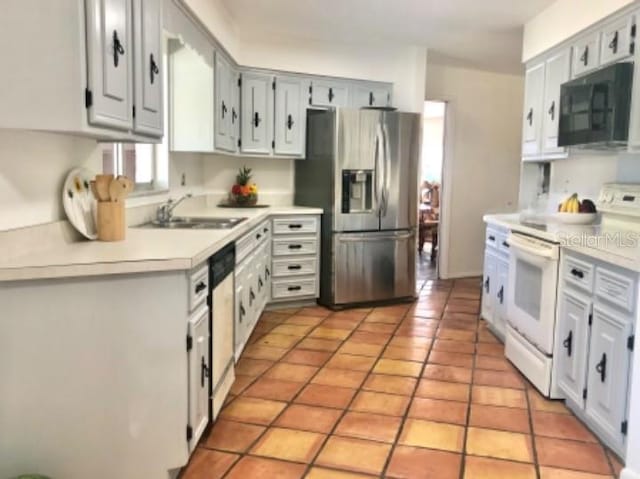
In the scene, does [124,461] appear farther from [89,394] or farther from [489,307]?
[489,307]

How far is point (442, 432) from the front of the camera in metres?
2.47

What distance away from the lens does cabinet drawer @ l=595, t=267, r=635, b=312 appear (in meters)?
2.11

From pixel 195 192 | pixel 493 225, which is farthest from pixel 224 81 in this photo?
pixel 493 225

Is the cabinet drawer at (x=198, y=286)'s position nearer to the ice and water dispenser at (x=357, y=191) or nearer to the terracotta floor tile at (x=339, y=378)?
the terracotta floor tile at (x=339, y=378)

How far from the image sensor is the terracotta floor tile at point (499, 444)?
89.5 inches

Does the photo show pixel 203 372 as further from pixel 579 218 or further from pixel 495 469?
pixel 579 218

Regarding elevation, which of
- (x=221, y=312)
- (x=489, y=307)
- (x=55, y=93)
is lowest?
(x=489, y=307)

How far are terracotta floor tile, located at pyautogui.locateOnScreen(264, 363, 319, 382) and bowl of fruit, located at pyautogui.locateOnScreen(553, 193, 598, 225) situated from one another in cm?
195

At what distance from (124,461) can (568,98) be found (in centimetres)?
317

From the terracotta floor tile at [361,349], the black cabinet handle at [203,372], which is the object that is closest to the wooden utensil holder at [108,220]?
the black cabinet handle at [203,372]

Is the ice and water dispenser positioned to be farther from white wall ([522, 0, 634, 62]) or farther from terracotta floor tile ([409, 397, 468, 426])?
terracotta floor tile ([409, 397, 468, 426])

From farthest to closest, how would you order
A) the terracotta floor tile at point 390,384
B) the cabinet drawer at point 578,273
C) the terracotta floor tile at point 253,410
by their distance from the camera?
the terracotta floor tile at point 390,384 → the terracotta floor tile at point 253,410 → the cabinet drawer at point 578,273

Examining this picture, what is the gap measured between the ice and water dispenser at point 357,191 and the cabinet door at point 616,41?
2.01 m

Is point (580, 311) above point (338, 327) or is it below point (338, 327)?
above
